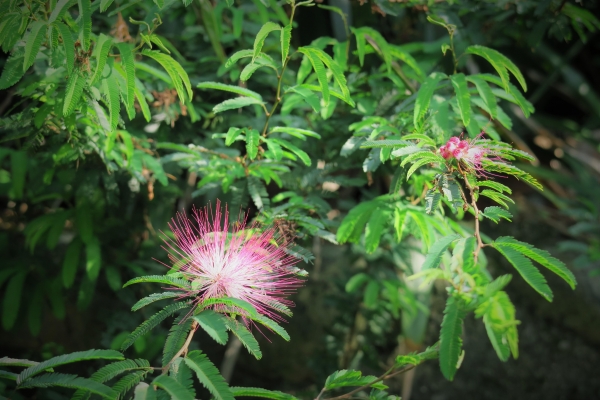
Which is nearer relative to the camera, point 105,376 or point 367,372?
point 105,376

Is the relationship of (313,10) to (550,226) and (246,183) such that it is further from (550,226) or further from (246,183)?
(550,226)

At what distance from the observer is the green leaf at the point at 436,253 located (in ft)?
3.11

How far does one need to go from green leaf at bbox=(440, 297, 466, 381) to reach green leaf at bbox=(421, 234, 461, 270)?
0.30ft

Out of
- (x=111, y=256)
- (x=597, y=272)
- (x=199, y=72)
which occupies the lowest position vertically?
(x=597, y=272)

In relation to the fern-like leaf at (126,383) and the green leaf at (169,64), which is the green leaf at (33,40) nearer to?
the green leaf at (169,64)

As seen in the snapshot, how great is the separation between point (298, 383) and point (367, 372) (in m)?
0.34

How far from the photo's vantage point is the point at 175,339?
90 cm

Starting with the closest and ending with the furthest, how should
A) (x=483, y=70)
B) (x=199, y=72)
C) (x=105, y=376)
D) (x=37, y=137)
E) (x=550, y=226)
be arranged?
(x=105, y=376), (x=37, y=137), (x=199, y=72), (x=483, y=70), (x=550, y=226)

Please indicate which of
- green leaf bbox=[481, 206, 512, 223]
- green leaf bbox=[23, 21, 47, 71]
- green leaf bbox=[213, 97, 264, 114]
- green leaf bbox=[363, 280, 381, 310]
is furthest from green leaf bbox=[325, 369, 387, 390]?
green leaf bbox=[23, 21, 47, 71]

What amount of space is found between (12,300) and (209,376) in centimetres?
104

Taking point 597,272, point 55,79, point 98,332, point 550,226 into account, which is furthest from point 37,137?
point 550,226

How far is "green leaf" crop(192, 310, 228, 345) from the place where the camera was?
0.82 meters

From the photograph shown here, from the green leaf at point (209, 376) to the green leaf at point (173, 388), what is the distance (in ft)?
0.11

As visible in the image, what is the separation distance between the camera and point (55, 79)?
48.4 inches
